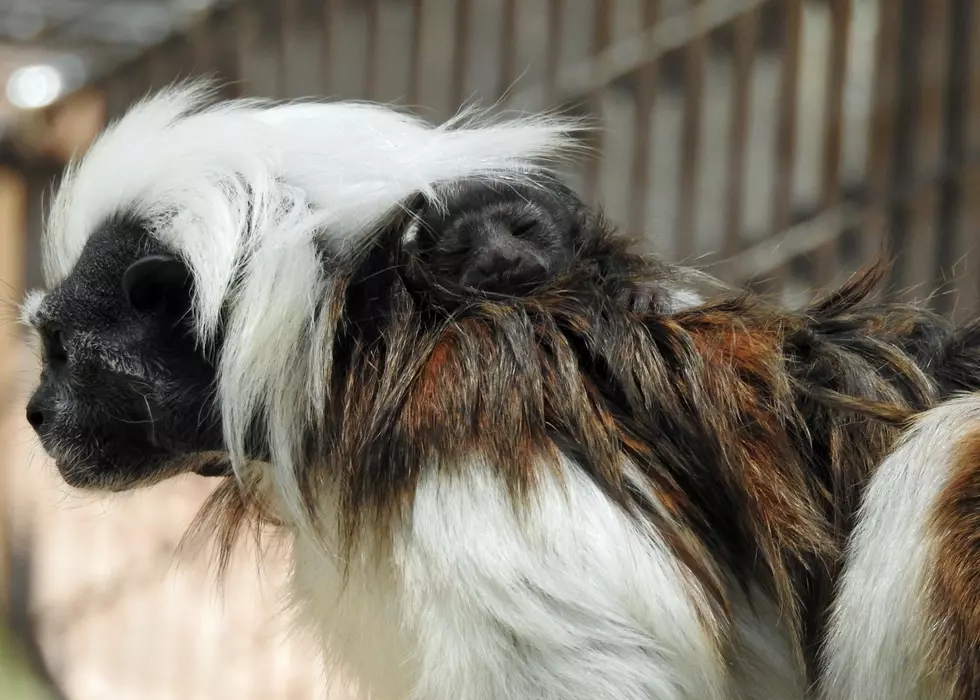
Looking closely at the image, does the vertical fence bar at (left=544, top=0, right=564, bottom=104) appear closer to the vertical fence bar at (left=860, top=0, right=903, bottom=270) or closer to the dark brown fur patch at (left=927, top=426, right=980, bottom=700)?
the vertical fence bar at (left=860, top=0, right=903, bottom=270)

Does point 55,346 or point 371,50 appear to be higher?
point 371,50

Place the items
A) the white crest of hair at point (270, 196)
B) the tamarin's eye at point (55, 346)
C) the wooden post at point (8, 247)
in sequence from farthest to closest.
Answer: the wooden post at point (8, 247) < the tamarin's eye at point (55, 346) < the white crest of hair at point (270, 196)

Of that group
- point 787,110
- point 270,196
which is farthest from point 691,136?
point 270,196

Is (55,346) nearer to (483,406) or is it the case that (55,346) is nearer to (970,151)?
(483,406)

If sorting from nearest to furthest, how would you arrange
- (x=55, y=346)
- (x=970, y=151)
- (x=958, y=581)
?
(x=958, y=581) < (x=55, y=346) < (x=970, y=151)

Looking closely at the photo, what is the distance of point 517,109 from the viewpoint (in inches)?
157

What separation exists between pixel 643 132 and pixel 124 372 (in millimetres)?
2453

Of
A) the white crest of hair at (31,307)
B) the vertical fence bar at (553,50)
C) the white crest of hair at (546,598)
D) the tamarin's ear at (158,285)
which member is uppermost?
the vertical fence bar at (553,50)

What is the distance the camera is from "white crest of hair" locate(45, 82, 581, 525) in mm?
1820

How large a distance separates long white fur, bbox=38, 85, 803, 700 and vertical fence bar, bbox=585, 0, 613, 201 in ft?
6.36

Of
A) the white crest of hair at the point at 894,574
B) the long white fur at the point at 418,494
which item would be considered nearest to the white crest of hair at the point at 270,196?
the long white fur at the point at 418,494

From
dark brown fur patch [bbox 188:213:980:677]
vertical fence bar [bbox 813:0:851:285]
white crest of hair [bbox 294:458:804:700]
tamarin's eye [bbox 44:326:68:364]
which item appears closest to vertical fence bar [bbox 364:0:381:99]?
vertical fence bar [bbox 813:0:851:285]

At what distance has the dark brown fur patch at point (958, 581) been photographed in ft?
5.03

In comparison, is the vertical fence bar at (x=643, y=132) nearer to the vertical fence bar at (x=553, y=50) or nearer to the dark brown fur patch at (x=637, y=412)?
the vertical fence bar at (x=553, y=50)
